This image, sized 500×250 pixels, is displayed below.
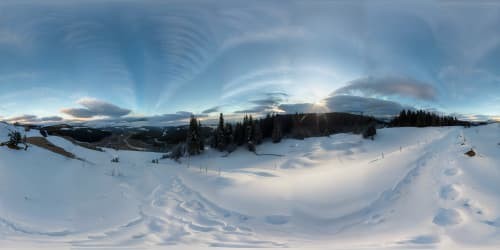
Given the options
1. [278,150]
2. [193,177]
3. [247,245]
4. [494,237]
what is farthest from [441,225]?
[278,150]

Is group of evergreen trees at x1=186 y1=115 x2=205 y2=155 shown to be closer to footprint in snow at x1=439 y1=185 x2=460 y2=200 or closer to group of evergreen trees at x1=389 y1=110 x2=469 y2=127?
footprint in snow at x1=439 y1=185 x2=460 y2=200

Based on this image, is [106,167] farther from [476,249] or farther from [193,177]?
[476,249]

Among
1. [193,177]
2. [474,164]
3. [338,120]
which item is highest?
[338,120]

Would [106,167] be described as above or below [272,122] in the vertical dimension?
below

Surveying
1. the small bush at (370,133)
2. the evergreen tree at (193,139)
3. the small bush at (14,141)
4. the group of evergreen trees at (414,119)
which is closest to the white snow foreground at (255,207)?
the small bush at (14,141)

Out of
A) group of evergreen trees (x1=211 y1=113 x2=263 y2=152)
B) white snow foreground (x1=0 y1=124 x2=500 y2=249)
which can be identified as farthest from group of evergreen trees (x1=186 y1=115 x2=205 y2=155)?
white snow foreground (x1=0 y1=124 x2=500 y2=249)

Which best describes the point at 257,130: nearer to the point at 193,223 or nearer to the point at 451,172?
the point at 451,172
